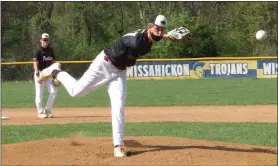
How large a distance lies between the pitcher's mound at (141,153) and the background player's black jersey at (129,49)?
1237mm

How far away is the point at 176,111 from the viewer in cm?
1474

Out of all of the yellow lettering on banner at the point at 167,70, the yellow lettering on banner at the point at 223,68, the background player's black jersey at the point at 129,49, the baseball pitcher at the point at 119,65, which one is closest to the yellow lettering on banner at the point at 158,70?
the yellow lettering on banner at the point at 167,70

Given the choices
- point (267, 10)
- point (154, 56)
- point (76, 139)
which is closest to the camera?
point (76, 139)

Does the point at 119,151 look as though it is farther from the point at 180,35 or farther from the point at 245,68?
the point at 245,68

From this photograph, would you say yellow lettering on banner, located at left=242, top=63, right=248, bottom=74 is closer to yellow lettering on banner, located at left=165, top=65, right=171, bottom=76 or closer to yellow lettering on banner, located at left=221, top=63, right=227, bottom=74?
yellow lettering on banner, located at left=221, top=63, right=227, bottom=74

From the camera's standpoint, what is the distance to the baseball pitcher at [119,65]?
6859 millimetres

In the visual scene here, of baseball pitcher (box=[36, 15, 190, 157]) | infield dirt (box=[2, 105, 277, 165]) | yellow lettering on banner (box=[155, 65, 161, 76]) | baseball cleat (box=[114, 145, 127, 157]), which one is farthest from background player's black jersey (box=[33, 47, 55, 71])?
yellow lettering on banner (box=[155, 65, 161, 76])

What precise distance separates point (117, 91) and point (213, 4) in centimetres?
4442

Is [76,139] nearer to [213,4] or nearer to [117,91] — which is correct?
[117,91]

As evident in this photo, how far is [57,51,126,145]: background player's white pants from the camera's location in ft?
23.3

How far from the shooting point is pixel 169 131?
10.5 metres

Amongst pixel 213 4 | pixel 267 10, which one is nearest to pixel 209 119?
pixel 267 10

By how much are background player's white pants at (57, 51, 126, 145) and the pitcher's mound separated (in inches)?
16.6

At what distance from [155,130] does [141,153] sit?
11.5 feet
